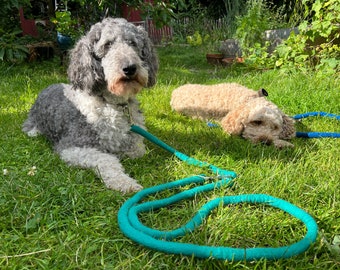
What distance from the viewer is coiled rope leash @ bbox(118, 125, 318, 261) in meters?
1.75

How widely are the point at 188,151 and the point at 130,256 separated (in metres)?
1.56

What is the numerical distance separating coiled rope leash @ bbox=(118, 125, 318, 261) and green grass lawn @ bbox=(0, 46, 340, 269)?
0.04m

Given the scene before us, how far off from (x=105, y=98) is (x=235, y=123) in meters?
1.39

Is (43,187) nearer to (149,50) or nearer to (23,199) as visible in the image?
(23,199)

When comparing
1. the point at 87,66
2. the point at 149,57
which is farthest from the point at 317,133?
the point at 87,66

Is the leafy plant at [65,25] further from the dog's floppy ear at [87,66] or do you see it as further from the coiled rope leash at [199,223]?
the coiled rope leash at [199,223]

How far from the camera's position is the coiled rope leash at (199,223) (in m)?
1.75

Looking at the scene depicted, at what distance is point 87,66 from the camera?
2951mm

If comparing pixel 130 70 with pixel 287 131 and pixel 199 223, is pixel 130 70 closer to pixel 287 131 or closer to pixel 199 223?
pixel 199 223

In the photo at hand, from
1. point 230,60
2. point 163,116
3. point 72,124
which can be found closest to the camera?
point 72,124

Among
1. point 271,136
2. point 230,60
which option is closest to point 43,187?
point 271,136

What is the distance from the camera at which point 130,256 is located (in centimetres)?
183

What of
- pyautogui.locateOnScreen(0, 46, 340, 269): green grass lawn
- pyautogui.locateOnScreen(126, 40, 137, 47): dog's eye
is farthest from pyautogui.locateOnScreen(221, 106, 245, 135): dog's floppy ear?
pyautogui.locateOnScreen(126, 40, 137, 47): dog's eye

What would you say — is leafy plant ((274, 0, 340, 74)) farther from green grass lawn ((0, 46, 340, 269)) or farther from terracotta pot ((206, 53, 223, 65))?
terracotta pot ((206, 53, 223, 65))
